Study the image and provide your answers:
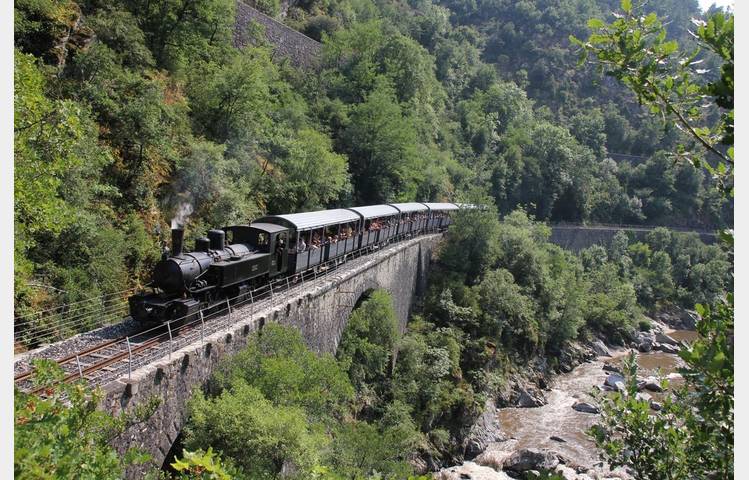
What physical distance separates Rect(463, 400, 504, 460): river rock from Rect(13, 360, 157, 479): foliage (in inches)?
851

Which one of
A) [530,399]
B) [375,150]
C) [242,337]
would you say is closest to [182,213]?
[242,337]

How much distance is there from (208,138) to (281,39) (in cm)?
2198

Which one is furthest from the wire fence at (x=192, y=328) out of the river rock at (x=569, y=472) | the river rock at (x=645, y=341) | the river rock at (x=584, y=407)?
the river rock at (x=645, y=341)

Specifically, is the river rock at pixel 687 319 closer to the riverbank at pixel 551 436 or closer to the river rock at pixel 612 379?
the riverbank at pixel 551 436

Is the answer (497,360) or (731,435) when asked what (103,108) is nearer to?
(731,435)

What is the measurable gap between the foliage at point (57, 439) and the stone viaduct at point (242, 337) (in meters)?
2.58

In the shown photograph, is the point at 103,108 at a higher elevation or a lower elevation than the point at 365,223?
higher

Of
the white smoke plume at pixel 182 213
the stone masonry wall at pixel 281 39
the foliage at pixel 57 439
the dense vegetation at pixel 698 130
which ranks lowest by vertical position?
the foliage at pixel 57 439

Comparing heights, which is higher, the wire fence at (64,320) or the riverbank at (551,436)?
the wire fence at (64,320)

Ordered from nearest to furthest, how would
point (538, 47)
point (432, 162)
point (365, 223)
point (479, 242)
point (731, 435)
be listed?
1. point (731, 435)
2. point (365, 223)
3. point (479, 242)
4. point (432, 162)
5. point (538, 47)

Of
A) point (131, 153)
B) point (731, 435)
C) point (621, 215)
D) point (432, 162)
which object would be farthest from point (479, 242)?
point (621, 215)

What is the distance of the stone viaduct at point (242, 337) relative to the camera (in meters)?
11.0

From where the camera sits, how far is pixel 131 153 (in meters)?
22.7

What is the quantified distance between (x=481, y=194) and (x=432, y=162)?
42.5 feet
